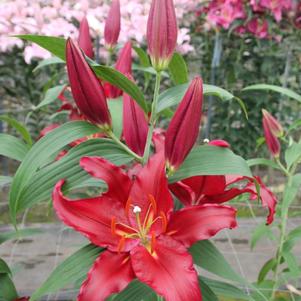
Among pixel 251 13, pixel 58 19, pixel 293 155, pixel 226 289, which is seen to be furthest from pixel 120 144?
pixel 251 13

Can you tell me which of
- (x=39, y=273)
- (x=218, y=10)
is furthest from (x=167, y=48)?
(x=218, y=10)

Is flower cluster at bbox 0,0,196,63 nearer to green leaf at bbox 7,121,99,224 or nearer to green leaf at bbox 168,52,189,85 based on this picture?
green leaf at bbox 168,52,189,85

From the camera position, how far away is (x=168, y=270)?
45 cm

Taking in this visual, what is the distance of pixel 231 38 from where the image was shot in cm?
241

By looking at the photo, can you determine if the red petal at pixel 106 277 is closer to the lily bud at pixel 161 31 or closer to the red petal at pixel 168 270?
the red petal at pixel 168 270

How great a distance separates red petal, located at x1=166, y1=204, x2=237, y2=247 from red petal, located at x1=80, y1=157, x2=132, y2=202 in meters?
0.06

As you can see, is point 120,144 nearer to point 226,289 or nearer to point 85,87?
point 85,87

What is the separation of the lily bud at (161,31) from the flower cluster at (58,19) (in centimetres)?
96

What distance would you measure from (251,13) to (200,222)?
1797 mm

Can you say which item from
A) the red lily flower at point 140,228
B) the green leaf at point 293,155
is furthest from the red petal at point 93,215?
Result: the green leaf at point 293,155

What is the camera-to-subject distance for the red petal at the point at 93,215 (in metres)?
0.46

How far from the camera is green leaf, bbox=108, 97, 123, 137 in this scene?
596mm

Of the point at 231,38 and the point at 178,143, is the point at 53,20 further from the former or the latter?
the point at 178,143

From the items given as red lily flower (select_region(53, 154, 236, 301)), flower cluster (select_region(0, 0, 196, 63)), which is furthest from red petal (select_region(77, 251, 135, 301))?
flower cluster (select_region(0, 0, 196, 63))
